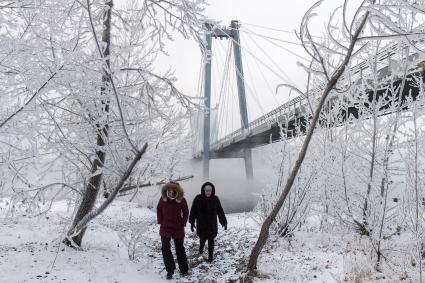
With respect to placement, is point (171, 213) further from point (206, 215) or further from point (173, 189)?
point (206, 215)

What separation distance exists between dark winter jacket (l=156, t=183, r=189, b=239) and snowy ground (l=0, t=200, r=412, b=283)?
1.67ft

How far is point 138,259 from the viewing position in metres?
5.80

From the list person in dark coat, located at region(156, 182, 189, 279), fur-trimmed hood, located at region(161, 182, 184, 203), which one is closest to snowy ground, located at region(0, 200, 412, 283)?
person in dark coat, located at region(156, 182, 189, 279)

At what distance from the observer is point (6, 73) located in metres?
2.99

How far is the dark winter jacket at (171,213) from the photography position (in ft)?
16.7

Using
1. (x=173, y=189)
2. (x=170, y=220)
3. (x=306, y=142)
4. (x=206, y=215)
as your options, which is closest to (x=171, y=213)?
(x=170, y=220)

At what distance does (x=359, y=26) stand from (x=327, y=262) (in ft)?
12.4

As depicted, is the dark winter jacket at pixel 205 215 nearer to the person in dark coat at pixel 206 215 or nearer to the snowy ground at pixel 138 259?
the person in dark coat at pixel 206 215

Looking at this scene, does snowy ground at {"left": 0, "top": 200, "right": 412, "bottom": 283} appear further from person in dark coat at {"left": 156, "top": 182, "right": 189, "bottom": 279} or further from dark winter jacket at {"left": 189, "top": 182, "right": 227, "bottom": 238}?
dark winter jacket at {"left": 189, "top": 182, "right": 227, "bottom": 238}

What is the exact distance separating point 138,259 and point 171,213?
121 centimetres

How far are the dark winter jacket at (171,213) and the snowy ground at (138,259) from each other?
0.51m

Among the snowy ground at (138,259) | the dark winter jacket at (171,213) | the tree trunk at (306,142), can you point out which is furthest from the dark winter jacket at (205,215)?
the tree trunk at (306,142)

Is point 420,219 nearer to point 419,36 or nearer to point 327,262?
point 327,262

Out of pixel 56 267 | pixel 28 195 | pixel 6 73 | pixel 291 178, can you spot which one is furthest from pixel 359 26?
pixel 56 267
